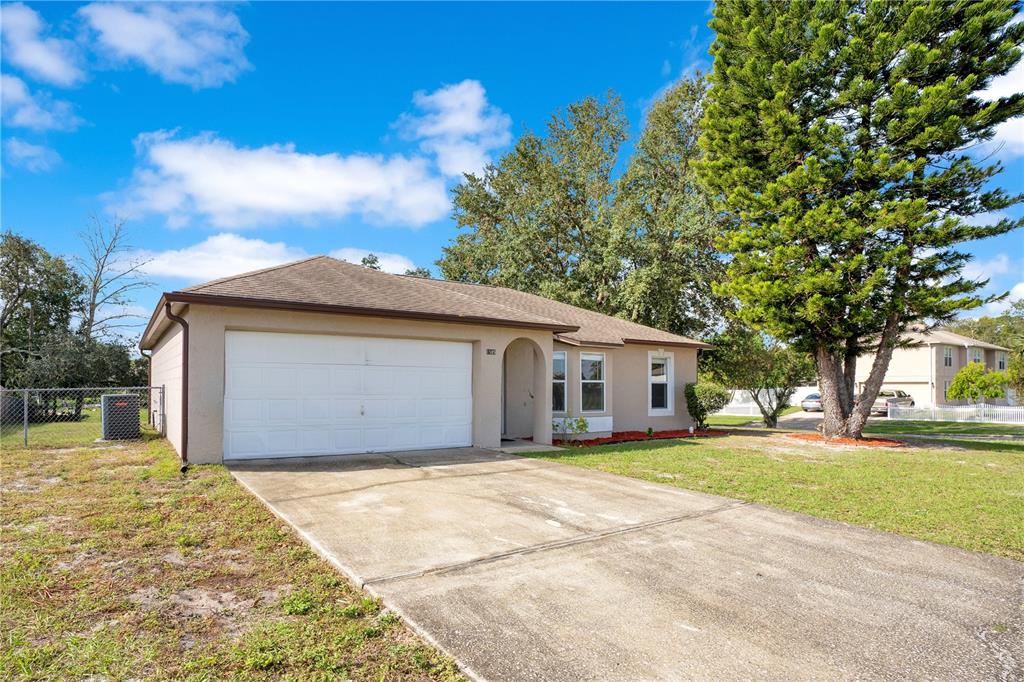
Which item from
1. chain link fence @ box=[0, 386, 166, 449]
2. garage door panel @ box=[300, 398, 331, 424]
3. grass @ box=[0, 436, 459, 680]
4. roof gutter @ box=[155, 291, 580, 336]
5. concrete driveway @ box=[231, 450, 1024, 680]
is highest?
roof gutter @ box=[155, 291, 580, 336]

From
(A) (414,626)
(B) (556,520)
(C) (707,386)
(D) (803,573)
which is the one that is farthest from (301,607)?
(C) (707,386)

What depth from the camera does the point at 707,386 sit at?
55.6 feet

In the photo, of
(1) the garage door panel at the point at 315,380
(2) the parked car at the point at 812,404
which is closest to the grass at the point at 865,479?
(1) the garage door panel at the point at 315,380

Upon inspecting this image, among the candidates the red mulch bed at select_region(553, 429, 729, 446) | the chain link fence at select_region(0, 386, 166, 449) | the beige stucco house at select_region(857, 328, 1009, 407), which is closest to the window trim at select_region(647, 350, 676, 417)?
the red mulch bed at select_region(553, 429, 729, 446)

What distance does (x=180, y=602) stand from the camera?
3777 millimetres

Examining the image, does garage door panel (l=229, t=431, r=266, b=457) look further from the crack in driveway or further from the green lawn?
the crack in driveway

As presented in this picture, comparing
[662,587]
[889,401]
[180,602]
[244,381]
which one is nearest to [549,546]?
[662,587]

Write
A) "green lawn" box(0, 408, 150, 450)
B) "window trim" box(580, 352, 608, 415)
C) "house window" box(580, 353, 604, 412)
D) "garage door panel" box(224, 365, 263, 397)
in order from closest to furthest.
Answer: "garage door panel" box(224, 365, 263, 397)
"green lawn" box(0, 408, 150, 450)
"house window" box(580, 353, 604, 412)
"window trim" box(580, 352, 608, 415)

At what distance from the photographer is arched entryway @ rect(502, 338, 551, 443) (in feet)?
42.1

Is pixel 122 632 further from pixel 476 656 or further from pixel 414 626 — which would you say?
pixel 476 656

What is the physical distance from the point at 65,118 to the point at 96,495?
15.0 meters

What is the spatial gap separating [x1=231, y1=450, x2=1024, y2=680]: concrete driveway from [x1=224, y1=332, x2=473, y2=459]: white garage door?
2.61m

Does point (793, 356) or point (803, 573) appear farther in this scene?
point (793, 356)

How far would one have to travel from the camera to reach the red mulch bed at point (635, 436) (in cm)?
1369
